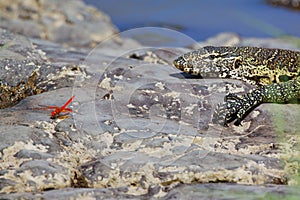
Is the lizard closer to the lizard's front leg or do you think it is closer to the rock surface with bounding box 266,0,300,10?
the lizard's front leg

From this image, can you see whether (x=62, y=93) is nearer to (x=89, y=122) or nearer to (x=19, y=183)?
(x=89, y=122)

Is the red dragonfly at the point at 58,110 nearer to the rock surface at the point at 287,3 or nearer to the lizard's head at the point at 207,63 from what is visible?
the lizard's head at the point at 207,63

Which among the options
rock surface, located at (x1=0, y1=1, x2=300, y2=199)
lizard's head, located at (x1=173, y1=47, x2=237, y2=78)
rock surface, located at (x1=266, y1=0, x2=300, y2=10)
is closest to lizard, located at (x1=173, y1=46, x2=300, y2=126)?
lizard's head, located at (x1=173, y1=47, x2=237, y2=78)

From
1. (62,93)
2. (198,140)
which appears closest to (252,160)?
(198,140)

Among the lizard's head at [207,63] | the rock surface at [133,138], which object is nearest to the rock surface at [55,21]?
the rock surface at [133,138]

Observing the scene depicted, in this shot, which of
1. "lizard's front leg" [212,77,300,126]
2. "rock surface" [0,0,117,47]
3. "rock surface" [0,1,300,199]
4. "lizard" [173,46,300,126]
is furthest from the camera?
"rock surface" [0,0,117,47]

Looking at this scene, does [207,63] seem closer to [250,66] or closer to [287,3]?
[250,66]

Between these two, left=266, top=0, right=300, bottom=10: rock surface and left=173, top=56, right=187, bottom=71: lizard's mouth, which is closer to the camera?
left=173, top=56, right=187, bottom=71: lizard's mouth
